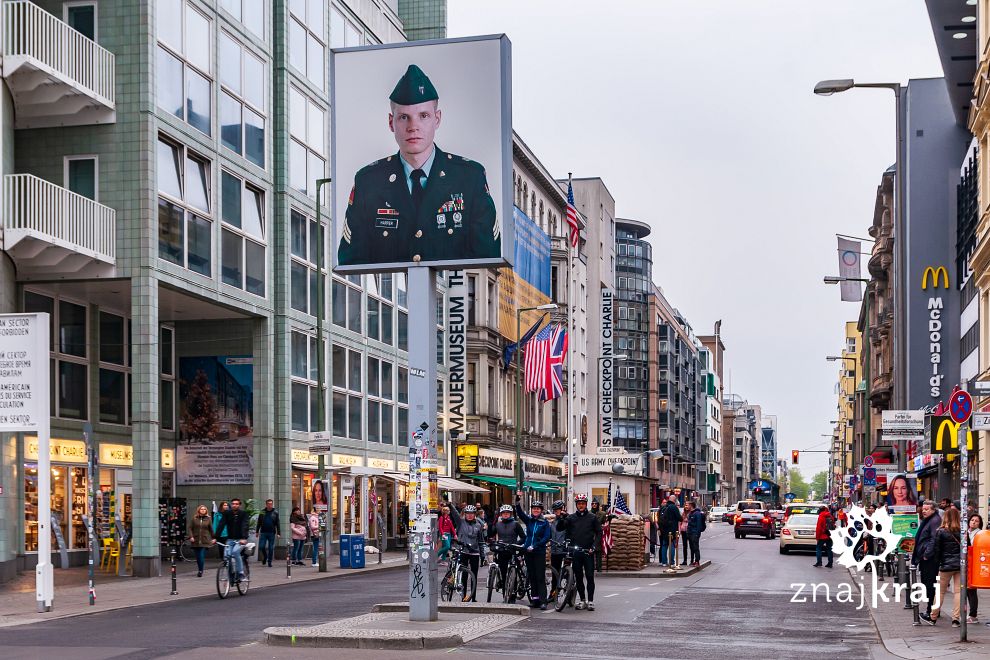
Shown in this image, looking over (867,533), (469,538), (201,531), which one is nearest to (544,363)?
(867,533)

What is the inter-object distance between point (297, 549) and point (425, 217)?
20.3m

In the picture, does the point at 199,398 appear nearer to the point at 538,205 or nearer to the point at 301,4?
the point at 301,4

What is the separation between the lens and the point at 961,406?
65.7 feet

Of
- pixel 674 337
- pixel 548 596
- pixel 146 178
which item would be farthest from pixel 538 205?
pixel 674 337

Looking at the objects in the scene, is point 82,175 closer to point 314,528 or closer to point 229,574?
point 229,574

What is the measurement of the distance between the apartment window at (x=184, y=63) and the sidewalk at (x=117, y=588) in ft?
36.7

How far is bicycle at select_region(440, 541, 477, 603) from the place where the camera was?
2417cm

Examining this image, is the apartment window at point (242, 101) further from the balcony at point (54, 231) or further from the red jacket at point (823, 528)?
the red jacket at point (823, 528)

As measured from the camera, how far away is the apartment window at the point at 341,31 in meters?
47.2

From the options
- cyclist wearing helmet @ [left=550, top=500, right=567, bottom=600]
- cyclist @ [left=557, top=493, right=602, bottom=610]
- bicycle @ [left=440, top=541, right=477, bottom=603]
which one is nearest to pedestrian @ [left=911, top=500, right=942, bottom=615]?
cyclist @ [left=557, top=493, right=602, bottom=610]

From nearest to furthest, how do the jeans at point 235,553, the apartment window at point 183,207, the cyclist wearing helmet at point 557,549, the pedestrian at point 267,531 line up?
the cyclist wearing helmet at point 557,549 < the jeans at point 235,553 < the apartment window at point 183,207 < the pedestrian at point 267,531

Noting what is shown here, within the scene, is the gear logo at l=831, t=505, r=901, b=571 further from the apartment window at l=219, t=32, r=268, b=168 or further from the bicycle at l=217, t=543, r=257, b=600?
the apartment window at l=219, t=32, r=268, b=168

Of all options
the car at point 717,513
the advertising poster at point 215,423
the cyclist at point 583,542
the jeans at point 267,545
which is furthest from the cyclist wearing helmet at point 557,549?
the car at point 717,513

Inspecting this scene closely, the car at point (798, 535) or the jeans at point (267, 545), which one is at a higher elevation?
the jeans at point (267, 545)
